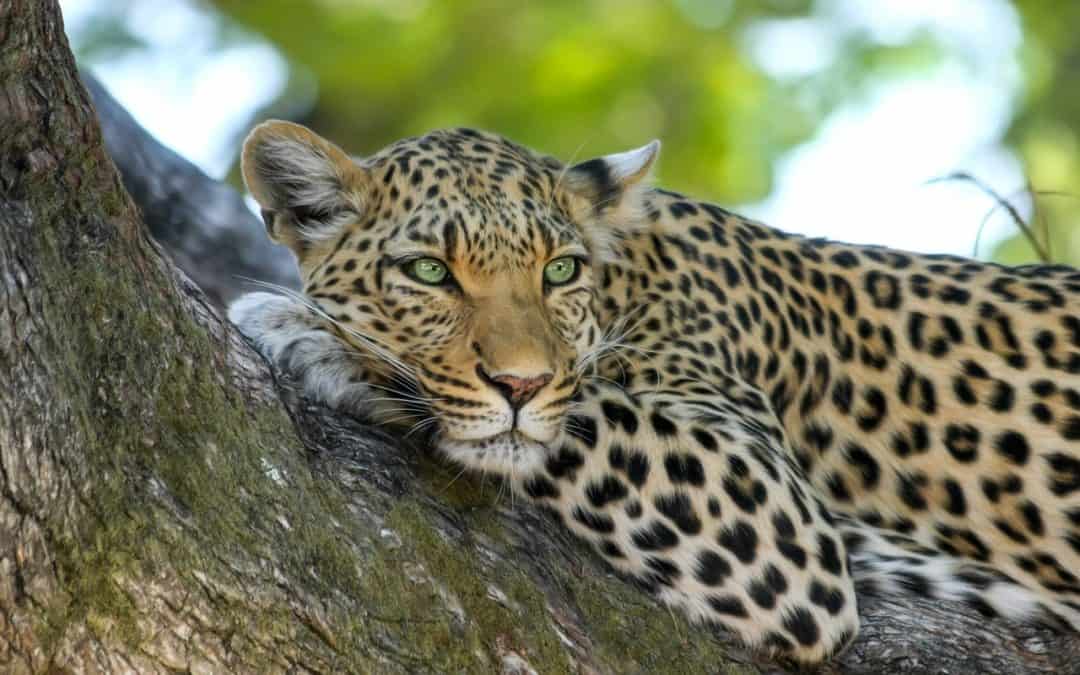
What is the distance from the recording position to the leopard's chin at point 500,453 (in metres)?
5.05

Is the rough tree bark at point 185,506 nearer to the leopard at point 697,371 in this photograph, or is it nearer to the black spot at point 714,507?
the leopard at point 697,371

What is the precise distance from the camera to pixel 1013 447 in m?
6.43

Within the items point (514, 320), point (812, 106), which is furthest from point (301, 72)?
point (514, 320)

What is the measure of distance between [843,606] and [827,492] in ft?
3.64

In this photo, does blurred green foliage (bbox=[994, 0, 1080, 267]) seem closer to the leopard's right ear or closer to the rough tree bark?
the leopard's right ear

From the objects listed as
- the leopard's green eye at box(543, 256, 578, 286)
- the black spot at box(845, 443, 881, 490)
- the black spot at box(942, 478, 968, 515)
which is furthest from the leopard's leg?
the black spot at box(942, 478, 968, 515)

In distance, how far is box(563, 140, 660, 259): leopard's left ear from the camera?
6156mm

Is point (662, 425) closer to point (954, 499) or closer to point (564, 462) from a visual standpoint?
point (564, 462)

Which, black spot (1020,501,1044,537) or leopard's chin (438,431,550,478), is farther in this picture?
black spot (1020,501,1044,537)

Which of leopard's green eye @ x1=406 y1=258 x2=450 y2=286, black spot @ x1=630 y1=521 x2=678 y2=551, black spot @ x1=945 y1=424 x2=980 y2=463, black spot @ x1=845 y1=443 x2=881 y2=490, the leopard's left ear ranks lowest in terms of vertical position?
black spot @ x1=630 y1=521 x2=678 y2=551

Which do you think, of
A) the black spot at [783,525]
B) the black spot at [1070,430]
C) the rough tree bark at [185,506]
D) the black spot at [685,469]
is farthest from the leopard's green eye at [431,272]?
the black spot at [1070,430]

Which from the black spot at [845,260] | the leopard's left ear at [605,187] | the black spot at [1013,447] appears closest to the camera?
the leopard's left ear at [605,187]

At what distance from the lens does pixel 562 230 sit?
19.0 ft

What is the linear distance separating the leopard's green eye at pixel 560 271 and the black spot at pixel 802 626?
1.47 metres
